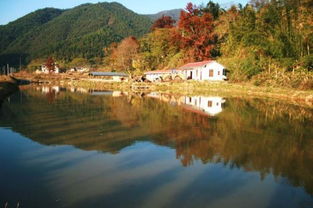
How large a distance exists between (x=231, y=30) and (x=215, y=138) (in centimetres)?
4395

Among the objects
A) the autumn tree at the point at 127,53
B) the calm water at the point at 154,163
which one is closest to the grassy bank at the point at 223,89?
the calm water at the point at 154,163

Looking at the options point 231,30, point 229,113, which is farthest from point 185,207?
point 231,30

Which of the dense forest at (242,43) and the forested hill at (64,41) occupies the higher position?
the forested hill at (64,41)

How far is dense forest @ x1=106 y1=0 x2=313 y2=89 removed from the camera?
34844 millimetres

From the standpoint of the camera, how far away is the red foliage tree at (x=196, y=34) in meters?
54.0

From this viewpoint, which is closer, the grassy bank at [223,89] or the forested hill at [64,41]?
the grassy bank at [223,89]

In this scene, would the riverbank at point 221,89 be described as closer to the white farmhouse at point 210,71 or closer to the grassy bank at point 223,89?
the grassy bank at point 223,89

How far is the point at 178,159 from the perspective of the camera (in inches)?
368

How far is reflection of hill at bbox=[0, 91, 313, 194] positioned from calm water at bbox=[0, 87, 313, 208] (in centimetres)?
4

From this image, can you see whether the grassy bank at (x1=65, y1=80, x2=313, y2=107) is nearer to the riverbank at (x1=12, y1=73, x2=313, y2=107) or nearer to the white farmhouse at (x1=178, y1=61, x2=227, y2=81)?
the riverbank at (x1=12, y1=73, x2=313, y2=107)

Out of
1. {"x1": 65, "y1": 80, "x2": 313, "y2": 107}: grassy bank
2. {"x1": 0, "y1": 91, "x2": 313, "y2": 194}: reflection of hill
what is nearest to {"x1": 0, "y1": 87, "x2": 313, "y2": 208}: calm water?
{"x1": 0, "y1": 91, "x2": 313, "y2": 194}: reflection of hill

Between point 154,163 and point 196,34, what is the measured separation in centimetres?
5015

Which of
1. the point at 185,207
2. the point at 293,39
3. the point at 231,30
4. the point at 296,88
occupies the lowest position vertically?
the point at 185,207

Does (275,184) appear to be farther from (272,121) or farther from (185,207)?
(272,121)
